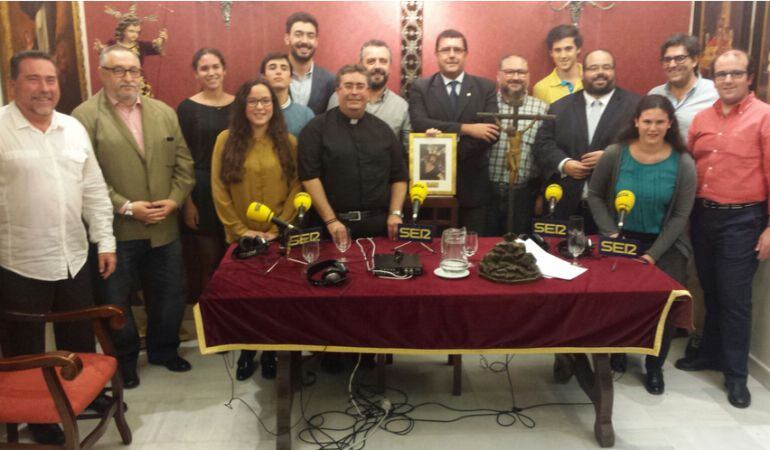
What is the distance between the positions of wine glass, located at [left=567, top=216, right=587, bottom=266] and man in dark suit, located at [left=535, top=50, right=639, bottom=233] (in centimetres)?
78

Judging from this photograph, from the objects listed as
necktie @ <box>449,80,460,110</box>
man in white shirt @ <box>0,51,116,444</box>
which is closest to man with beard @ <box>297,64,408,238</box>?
necktie @ <box>449,80,460,110</box>

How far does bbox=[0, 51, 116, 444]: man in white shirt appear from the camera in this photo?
2766 millimetres

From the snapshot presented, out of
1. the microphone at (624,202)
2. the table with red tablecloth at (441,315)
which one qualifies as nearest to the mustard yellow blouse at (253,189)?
the table with red tablecloth at (441,315)

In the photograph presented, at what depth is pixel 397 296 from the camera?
8.55ft

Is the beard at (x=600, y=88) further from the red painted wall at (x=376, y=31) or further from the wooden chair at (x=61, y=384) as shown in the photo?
the wooden chair at (x=61, y=384)

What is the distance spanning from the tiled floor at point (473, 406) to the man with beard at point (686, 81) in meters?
1.49

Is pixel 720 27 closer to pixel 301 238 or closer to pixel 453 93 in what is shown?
pixel 453 93

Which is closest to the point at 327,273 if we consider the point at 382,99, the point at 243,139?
the point at 243,139

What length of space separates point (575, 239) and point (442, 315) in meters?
0.78

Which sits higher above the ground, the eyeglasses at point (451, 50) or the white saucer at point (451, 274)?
the eyeglasses at point (451, 50)

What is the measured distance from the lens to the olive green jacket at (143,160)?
3307 mm

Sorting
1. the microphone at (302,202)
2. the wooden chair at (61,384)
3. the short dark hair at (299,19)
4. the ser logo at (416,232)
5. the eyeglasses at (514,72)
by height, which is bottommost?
the wooden chair at (61,384)

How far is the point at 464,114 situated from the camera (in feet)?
13.1

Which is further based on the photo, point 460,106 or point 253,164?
point 460,106
